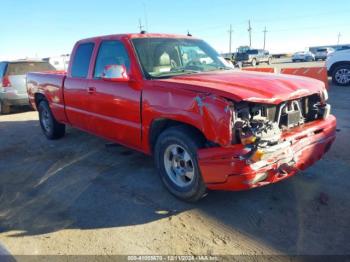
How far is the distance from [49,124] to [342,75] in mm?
10267

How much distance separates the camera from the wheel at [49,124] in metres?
6.50

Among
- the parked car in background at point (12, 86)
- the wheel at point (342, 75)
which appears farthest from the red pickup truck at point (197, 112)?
the wheel at point (342, 75)

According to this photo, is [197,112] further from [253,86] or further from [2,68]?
[2,68]

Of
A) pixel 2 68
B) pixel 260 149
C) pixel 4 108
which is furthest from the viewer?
pixel 2 68

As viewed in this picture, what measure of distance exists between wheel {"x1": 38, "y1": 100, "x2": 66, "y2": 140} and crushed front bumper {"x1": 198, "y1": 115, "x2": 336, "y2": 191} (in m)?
4.32

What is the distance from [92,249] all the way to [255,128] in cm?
187

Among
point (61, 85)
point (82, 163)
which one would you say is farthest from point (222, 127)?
point (61, 85)

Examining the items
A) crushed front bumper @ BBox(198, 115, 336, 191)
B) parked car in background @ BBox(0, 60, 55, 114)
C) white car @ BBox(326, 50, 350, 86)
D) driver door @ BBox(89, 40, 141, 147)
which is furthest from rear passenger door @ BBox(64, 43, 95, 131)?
white car @ BBox(326, 50, 350, 86)

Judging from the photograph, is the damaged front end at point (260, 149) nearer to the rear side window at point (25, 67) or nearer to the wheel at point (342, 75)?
the rear side window at point (25, 67)

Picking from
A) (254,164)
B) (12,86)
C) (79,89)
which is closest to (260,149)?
(254,164)

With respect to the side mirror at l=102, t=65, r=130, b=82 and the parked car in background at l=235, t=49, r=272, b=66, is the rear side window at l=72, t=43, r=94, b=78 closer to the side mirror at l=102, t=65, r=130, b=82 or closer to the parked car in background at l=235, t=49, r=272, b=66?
the side mirror at l=102, t=65, r=130, b=82

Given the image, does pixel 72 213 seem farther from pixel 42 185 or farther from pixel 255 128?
pixel 255 128

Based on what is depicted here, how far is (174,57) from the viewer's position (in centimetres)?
440

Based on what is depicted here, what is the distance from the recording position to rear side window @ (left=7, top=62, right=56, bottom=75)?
9.88 metres
